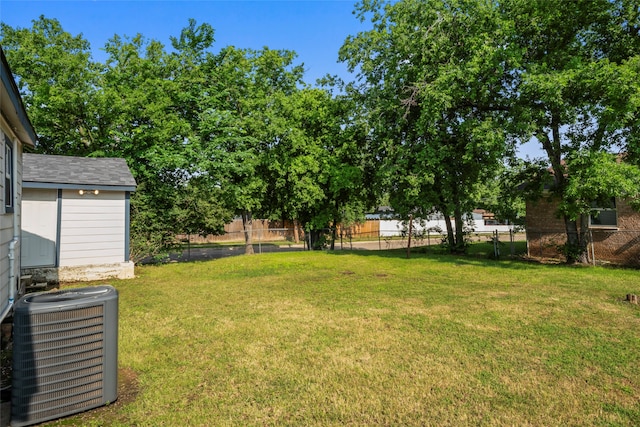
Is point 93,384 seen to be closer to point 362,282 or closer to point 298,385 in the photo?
point 298,385

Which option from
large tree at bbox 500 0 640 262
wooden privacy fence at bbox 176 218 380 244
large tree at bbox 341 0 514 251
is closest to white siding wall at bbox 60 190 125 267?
large tree at bbox 341 0 514 251

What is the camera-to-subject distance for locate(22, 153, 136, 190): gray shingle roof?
10.1 m

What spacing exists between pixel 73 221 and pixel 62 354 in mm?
8845

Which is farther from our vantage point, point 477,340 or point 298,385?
point 477,340

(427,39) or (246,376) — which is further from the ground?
(427,39)

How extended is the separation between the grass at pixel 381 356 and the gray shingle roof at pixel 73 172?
12.3 feet

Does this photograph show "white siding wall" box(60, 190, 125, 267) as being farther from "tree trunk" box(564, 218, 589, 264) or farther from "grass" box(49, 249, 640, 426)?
"tree trunk" box(564, 218, 589, 264)

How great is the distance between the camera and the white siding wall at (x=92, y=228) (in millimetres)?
10375

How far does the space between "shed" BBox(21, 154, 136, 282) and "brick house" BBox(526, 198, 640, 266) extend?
15.0 m

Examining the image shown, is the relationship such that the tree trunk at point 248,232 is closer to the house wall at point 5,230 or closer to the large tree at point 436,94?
the large tree at point 436,94

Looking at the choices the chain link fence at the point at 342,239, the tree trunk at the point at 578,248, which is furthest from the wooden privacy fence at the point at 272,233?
the tree trunk at the point at 578,248

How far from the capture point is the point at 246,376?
402 cm

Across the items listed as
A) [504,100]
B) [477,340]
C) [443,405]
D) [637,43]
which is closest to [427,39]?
[504,100]

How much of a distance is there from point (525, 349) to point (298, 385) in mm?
3018
